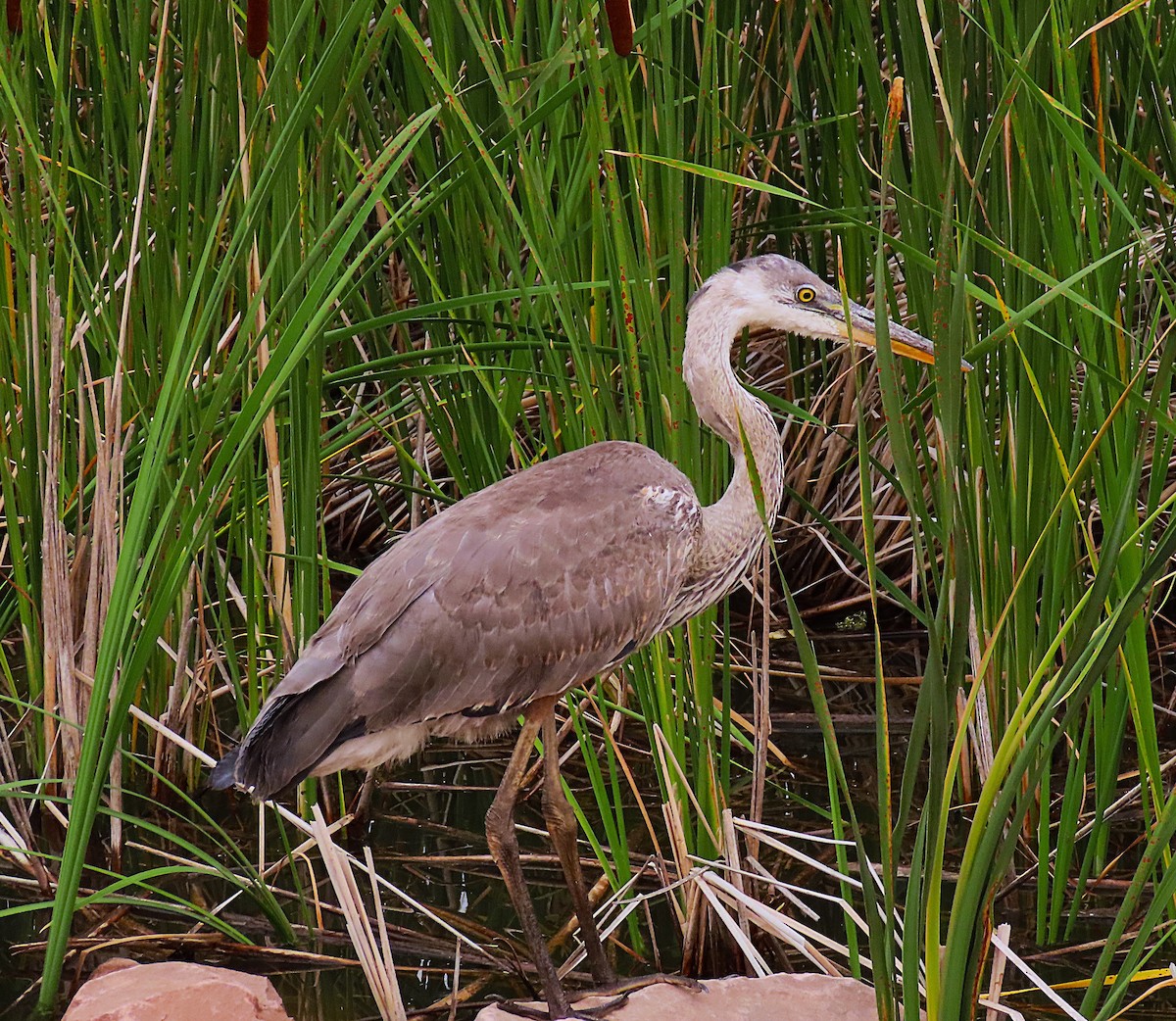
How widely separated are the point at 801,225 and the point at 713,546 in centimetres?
81

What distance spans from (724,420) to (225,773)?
1.04 metres

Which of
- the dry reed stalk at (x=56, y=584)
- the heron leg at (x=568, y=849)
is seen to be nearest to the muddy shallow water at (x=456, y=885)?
the heron leg at (x=568, y=849)

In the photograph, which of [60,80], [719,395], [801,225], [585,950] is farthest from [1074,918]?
[60,80]

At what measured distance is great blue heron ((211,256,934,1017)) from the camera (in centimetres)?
233

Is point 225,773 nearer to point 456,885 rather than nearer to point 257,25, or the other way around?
point 456,885

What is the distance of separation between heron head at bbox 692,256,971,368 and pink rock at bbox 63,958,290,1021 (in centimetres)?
137

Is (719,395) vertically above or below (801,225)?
below

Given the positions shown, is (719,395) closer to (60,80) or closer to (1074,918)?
(1074,918)

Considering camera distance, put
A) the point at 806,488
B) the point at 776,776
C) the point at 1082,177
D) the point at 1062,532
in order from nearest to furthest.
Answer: the point at 1082,177, the point at 1062,532, the point at 776,776, the point at 806,488

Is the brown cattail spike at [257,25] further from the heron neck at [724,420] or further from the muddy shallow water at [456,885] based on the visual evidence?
the muddy shallow water at [456,885]

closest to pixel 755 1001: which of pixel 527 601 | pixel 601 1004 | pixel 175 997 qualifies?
pixel 601 1004

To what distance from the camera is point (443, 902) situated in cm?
279

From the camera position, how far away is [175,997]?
211 cm

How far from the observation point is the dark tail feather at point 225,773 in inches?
91.1
